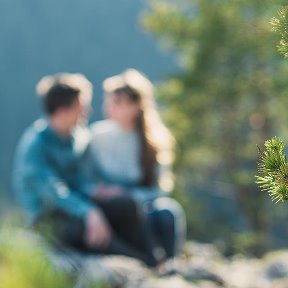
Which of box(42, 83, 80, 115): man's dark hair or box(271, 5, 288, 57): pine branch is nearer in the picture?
box(271, 5, 288, 57): pine branch

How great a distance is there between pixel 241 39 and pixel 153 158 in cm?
540

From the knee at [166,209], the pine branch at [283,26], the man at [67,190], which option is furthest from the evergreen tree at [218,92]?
the pine branch at [283,26]

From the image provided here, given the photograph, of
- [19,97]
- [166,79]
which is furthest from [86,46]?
[166,79]

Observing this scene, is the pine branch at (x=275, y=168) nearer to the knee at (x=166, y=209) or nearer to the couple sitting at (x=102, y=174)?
the couple sitting at (x=102, y=174)

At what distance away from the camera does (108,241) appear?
206 inches

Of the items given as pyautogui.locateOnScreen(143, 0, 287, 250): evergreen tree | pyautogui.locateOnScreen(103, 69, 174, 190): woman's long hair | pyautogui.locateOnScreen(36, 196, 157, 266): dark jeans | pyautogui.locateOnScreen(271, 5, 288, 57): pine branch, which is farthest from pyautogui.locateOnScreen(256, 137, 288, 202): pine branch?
pyautogui.locateOnScreen(143, 0, 287, 250): evergreen tree

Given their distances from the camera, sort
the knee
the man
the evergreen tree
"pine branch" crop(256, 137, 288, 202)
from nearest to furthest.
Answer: "pine branch" crop(256, 137, 288, 202), the man, the knee, the evergreen tree

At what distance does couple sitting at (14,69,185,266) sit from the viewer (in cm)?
526

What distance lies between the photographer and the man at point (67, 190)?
522cm

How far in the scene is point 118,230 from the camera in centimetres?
542

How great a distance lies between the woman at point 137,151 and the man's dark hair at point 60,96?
1.07 feet

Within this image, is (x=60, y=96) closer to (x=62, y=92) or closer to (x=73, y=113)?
(x=62, y=92)

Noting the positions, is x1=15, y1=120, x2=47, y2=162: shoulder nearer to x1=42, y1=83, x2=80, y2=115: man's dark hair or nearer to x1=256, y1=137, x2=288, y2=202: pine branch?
x1=42, y1=83, x2=80, y2=115: man's dark hair

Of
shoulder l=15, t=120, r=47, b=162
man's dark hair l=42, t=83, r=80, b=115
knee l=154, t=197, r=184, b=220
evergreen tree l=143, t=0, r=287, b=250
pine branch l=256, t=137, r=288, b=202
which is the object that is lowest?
pine branch l=256, t=137, r=288, b=202
